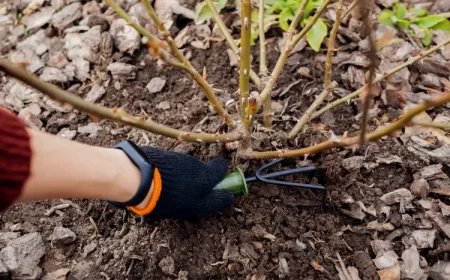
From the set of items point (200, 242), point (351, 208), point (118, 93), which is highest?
point (118, 93)

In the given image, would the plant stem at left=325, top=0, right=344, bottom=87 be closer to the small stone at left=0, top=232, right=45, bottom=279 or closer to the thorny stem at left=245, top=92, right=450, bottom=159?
the thorny stem at left=245, top=92, right=450, bottom=159

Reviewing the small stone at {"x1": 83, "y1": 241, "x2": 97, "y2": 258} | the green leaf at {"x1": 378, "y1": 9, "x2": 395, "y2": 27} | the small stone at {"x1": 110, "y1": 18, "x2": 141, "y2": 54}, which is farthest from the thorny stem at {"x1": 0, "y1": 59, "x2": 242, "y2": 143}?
the green leaf at {"x1": 378, "y1": 9, "x2": 395, "y2": 27}

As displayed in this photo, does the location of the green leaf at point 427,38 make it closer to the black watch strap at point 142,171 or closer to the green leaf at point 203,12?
the green leaf at point 203,12

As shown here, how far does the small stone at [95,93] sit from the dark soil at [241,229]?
197mm

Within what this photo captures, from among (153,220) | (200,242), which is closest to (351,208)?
(200,242)

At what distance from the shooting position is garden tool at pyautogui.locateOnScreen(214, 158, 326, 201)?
1564 millimetres

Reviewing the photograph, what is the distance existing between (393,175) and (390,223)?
0.18 m

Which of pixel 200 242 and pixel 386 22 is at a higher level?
pixel 386 22

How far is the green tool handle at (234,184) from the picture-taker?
5.11ft

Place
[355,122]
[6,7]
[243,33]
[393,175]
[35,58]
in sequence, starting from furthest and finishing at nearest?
[6,7] → [35,58] → [355,122] → [393,175] → [243,33]

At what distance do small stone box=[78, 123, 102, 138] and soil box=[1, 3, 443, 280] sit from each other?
24 millimetres

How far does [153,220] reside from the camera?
1612mm

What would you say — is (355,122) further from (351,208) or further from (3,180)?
(3,180)

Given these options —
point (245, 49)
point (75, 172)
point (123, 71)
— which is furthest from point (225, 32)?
point (75, 172)
